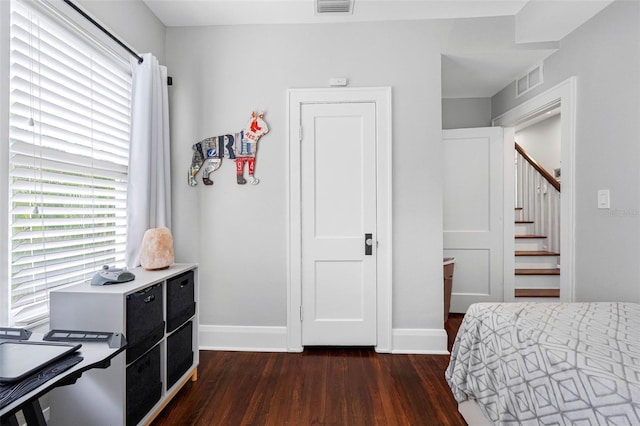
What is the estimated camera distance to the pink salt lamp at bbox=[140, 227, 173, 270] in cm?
191

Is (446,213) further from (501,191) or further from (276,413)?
(276,413)

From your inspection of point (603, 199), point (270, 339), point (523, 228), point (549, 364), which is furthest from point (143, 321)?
point (523, 228)

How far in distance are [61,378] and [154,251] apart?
1051 mm

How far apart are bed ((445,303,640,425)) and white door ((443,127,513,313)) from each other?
1.69 meters

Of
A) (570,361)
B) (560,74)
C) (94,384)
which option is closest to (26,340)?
(94,384)

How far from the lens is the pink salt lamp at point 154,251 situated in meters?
1.91

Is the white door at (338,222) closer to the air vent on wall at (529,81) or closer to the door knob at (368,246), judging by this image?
the door knob at (368,246)

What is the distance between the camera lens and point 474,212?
3.33 meters

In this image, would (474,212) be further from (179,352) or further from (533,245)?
(179,352)

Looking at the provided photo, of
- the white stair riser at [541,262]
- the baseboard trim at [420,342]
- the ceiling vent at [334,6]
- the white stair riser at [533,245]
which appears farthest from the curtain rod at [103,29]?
the white stair riser at [533,245]

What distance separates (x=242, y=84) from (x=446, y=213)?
2462 mm

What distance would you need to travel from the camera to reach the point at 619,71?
1.93m

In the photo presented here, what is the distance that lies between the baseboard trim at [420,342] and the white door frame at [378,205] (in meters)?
0.08

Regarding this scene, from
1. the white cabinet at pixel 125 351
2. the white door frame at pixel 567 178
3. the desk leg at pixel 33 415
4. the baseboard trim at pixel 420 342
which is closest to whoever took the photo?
the desk leg at pixel 33 415
